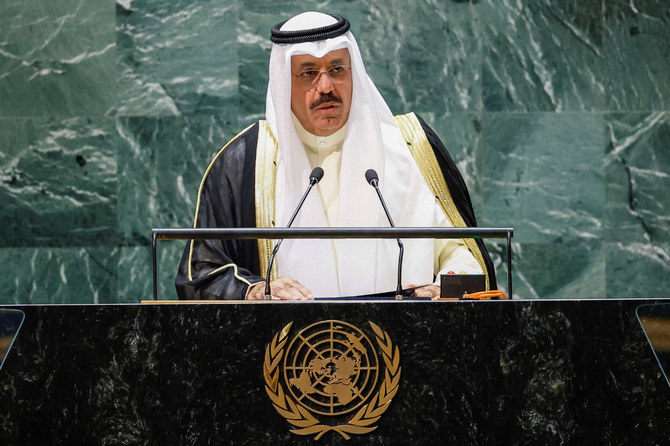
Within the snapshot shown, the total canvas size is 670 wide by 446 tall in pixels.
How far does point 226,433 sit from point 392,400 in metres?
0.43

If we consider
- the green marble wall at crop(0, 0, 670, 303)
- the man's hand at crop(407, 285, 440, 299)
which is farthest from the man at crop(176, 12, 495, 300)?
the green marble wall at crop(0, 0, 670, 303)

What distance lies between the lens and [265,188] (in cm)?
419

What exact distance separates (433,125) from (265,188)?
85.1 inches

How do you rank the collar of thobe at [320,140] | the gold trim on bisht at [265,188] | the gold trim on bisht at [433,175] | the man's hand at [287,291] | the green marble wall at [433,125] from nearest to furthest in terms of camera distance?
the man's hand at [287,291]
the gold trim on bisht at [265,188]
the gold trim on bisht at [433,175]
the collar of thobe at [320,140]
the green marble wall at [433,125]

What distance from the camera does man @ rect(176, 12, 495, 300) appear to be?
412 centimetres

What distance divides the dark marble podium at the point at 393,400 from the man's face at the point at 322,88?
189cm

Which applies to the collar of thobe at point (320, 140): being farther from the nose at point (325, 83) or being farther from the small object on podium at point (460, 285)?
the small object on podium at point (460, 285)

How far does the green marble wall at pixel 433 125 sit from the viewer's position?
6.11 m

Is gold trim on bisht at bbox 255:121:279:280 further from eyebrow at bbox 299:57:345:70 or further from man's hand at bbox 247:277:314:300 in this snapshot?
man's hand at bbox 247:277:314:300

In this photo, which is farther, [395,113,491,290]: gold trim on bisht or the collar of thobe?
the collar of thobe

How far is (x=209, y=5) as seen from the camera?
616 cm

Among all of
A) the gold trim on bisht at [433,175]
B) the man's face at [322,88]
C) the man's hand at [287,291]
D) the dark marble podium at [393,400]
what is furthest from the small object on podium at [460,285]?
the man's face at [322,88]

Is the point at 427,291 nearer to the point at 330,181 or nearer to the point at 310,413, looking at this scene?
the point at 330,181

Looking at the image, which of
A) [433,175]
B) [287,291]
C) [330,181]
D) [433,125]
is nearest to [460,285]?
[287,291]
